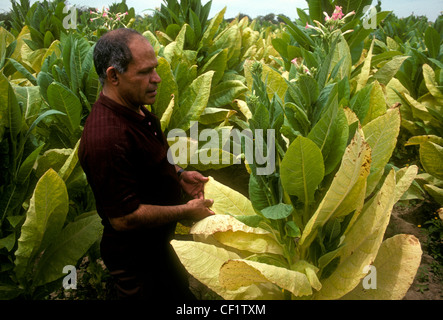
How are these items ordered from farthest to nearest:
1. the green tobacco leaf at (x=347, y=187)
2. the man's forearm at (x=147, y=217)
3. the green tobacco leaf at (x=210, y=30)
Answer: the green tobacco leaf at (x=210, y=30)
the man's forearm at (x=147, y=217)
the green tobacco leaf at (x=347, y=187)

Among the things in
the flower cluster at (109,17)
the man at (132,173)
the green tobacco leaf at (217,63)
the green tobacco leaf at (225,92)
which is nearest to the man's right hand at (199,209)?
the man at (132,173)

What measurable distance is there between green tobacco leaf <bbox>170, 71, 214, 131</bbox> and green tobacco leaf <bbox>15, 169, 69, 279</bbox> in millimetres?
1021

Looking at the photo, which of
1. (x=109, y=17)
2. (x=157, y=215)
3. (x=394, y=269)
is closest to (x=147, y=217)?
(x=157, y=215)

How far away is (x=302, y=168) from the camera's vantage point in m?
1.24

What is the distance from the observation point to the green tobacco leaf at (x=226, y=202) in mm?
1639

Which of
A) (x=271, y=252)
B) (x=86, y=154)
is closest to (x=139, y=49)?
(x=86, y=154)

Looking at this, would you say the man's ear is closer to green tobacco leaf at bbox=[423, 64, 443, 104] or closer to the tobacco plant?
the tobacco plant

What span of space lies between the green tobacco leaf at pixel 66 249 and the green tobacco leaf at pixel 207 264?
624 mm

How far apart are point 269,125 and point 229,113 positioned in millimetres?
1551

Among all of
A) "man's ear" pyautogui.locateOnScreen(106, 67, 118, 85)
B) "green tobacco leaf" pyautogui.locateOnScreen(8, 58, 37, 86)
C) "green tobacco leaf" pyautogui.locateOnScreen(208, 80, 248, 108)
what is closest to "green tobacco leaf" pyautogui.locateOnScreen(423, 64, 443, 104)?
"green tobacco leaf" pyautogui.locateOnScreen(208, 80, 248, 108)

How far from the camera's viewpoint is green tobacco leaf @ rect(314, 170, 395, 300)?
1.23 meters

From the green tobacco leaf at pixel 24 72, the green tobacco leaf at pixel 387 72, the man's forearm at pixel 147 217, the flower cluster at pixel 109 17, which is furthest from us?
the flower cluster at pixel 109 17

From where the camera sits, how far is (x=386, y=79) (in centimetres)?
219

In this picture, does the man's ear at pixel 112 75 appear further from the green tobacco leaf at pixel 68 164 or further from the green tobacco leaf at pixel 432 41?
the green tobacco leaf at pixel 432 41
